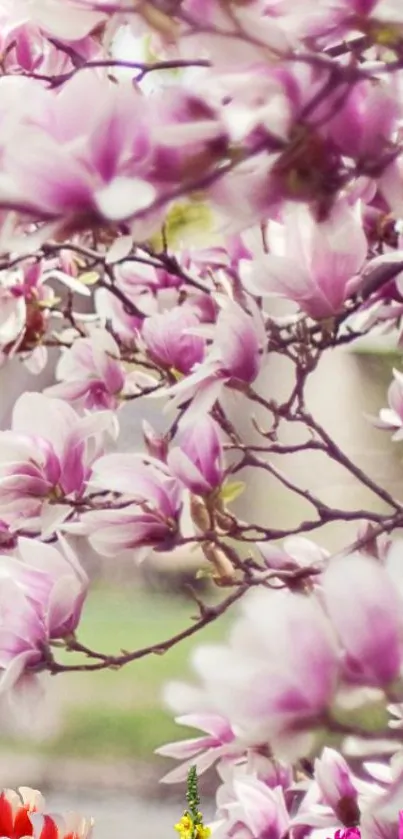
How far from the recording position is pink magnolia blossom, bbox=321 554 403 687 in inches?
14.5

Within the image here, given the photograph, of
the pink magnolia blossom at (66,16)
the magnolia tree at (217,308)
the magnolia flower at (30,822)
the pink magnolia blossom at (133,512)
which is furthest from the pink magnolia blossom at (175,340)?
the magnolia flower at (30,822)

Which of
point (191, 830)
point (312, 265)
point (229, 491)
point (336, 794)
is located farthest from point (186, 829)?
point (312, 265)

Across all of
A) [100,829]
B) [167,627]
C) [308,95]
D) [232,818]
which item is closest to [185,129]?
[308,95]

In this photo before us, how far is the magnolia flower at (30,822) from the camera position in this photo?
0.81 metres

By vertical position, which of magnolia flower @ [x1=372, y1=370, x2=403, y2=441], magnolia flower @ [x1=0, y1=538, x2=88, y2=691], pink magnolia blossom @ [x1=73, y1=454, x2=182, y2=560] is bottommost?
magnolia flower @ [x1=372, y1=370, x2=403, y2=441]

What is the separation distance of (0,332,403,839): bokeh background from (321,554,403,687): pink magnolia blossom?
54cm

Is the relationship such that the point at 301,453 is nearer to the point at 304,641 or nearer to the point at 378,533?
the point at 378,533

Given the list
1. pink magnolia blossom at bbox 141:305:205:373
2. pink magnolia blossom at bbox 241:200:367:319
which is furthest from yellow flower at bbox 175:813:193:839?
pink magnolia blossom at bbox 241:200:367:319

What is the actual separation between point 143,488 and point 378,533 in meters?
0.18

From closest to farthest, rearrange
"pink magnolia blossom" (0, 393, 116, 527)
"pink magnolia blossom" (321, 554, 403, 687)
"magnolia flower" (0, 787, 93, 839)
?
"pink magnolia blossom" (321, 554, 403, 687) < "pink magnolia blossom" (0, 393, 116, 527) < "magnolia flower" (0, 787, 93, 839)

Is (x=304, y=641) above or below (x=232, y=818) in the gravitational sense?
above

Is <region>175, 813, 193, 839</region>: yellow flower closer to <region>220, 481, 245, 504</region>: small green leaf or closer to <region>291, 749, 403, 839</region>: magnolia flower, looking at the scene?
<region>291, 749, 403, 839</region>: magnolia flower

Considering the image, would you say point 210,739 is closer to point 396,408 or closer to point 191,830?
point 191,830

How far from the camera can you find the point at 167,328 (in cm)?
65
